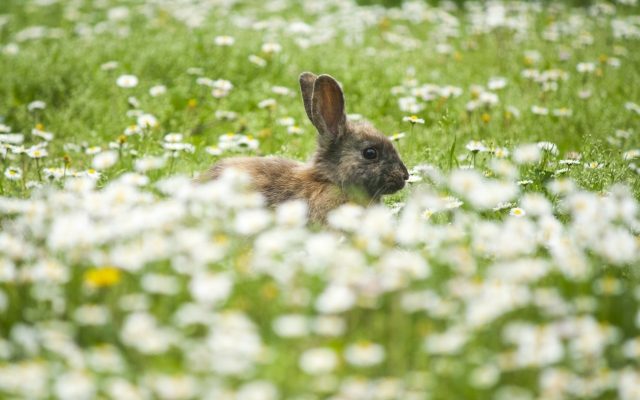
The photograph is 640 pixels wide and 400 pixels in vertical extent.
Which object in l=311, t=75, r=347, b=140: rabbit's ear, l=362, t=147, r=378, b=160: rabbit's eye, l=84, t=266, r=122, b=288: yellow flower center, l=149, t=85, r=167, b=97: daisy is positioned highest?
l=84, t=266, r=122, b=288: yellow flower center

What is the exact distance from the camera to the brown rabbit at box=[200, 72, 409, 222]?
5.08 meters

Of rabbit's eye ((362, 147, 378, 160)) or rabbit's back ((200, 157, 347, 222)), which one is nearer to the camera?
rabbit's back ((200, 157, 347, 222))

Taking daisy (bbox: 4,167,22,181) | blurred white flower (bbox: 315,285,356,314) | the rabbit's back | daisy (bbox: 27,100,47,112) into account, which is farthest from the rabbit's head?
daisy (bbox: 27,100,47,112)

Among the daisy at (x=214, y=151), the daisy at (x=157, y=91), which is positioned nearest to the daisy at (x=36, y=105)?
the daisy at (x=157, y=91)

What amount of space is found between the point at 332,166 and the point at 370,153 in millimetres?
278

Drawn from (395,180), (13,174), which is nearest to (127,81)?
(13,174)

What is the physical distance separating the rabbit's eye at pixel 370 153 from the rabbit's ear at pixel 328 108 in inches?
8.5

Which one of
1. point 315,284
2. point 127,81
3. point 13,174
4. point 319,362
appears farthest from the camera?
point 127,81

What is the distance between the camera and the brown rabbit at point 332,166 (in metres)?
5.08

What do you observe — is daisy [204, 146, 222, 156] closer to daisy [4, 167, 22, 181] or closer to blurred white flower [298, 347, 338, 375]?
daisy [4, 167, 22, 181]

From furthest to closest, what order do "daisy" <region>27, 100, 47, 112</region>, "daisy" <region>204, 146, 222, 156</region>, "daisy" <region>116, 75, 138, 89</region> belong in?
"daisy" <region>116, 75, 138, 89</region>
"daisy" <region>27, 100, 47, 112</region>
"daisy" <region>204, 146, 222, 156</region>

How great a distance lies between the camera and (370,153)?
530 cm

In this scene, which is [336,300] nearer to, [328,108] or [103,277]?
[103,277]

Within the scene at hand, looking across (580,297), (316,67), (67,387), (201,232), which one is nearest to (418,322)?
(580,297)
